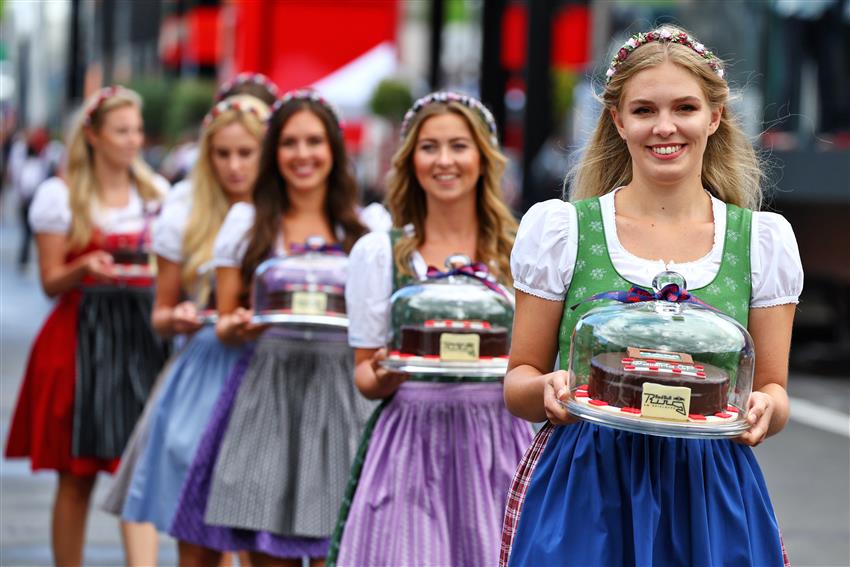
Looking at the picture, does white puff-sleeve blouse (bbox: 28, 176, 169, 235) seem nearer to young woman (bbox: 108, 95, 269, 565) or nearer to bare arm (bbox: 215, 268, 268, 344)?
young woman (bbox: 108, 95, 269, 565)

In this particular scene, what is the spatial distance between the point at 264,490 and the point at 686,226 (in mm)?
2375

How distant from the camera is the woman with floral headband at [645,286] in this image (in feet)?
11.5

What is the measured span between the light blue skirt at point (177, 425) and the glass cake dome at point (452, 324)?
56.7 inches

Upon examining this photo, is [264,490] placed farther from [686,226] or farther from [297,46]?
[297,46]

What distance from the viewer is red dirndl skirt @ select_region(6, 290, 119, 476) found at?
23.9 feet

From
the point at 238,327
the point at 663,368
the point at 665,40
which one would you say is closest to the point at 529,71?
the point at 238,327

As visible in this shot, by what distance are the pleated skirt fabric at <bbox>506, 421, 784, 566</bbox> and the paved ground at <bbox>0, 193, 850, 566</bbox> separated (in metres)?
4.36

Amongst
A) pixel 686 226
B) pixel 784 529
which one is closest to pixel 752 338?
pixel 686 226

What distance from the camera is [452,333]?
4.75 metres

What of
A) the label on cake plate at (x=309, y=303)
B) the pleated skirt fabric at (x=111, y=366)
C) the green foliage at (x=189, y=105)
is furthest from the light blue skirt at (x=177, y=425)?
the green foliage at (x=189, y=105)

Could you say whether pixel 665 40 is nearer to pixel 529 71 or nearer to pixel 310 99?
pixel 310 99

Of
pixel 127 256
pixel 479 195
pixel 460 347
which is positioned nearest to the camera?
pixel 460 347

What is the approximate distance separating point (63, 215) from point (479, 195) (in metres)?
2.77

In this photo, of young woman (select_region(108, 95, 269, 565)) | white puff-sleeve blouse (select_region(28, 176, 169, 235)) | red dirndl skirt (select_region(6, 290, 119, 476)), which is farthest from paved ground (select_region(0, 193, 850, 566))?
white puff-sleeve blouse (select_region(28, 176, 169, 235))
